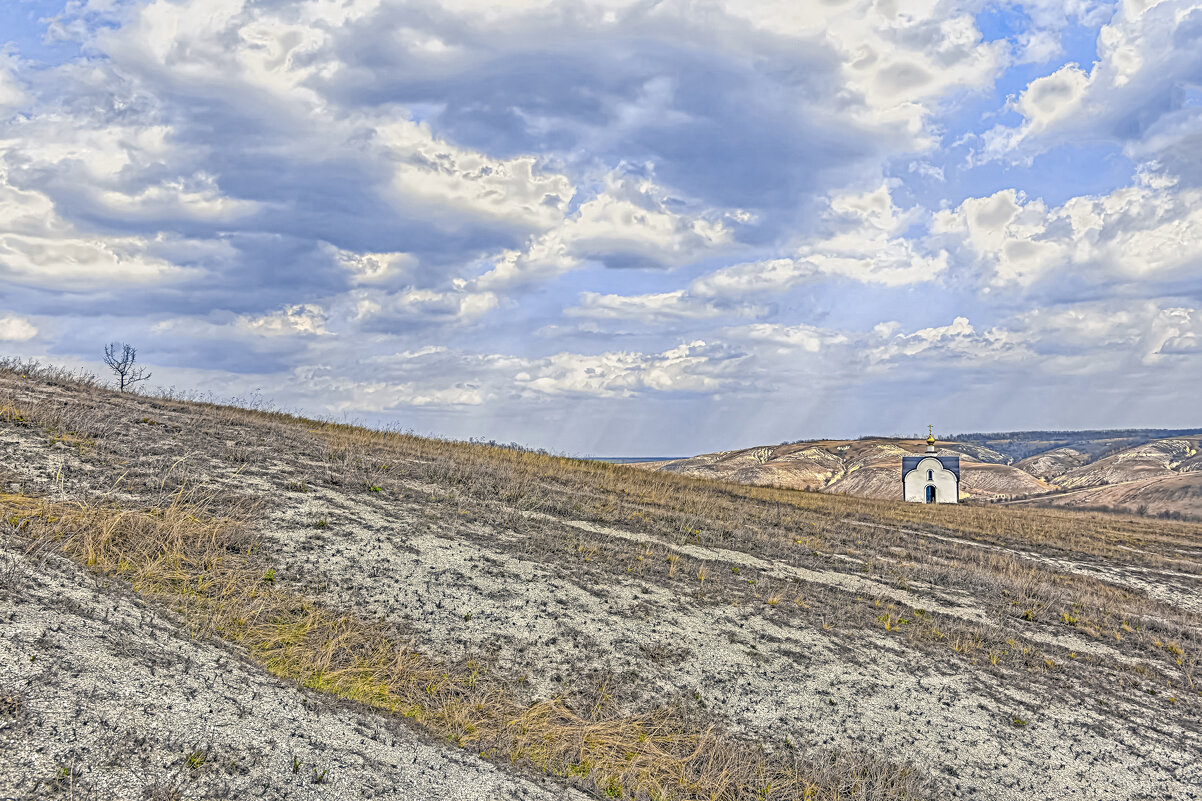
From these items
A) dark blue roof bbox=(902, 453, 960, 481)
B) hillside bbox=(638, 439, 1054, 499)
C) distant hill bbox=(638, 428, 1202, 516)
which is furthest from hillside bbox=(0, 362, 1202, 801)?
hillside bbox=(638, 439, 1054, 499)

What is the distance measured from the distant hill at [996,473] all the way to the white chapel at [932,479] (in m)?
8.04

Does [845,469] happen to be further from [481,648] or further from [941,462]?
[481,648]

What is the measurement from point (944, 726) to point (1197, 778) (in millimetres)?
3327

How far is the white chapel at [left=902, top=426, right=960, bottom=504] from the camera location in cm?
6438

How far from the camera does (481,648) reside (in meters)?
9.23

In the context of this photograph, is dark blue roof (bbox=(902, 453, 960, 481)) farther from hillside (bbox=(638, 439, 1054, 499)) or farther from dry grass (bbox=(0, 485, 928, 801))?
dry grass (bbox=(0, 485, 928, 801))

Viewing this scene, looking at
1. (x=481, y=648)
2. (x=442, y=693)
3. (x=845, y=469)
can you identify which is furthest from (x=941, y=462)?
(x=442, y=693)

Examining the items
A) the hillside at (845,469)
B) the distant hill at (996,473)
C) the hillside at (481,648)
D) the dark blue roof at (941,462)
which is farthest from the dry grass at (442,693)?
the hillside at (845,469)

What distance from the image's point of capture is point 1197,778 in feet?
30.5

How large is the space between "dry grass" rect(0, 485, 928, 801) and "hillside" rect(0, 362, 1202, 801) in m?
0.04

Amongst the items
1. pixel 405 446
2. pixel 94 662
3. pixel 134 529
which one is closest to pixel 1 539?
pixel 134 529

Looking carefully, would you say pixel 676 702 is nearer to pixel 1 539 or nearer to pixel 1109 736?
pixel 1109 736

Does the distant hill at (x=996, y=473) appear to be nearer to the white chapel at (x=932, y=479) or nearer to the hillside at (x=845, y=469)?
the hillside at (x=845, y=469)

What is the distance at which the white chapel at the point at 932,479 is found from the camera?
64375mm
